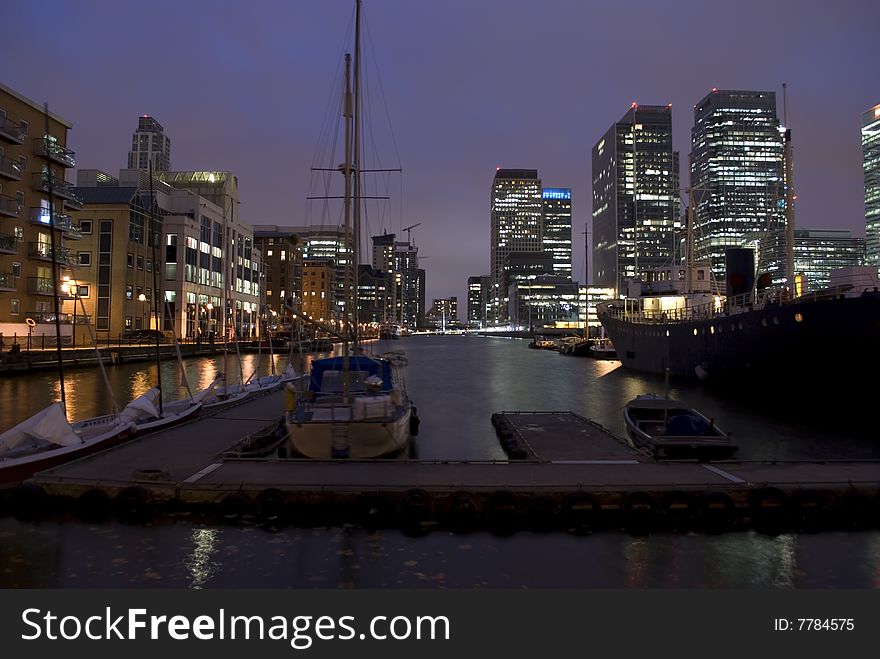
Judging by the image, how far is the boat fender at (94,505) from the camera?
13.5 m

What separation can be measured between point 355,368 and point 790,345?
90.0ft

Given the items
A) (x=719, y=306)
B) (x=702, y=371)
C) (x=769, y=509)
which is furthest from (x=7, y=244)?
(x=719, y=306)

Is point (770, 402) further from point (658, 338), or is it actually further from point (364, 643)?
point (364, 643)

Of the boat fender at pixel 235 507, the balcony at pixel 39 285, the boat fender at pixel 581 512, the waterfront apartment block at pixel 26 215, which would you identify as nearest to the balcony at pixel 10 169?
the waterfront apartment block at pixel 26 215

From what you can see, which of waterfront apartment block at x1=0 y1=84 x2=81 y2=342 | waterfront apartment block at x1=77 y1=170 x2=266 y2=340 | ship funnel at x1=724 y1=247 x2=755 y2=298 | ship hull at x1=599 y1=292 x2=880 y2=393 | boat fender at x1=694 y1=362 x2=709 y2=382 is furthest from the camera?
waterfront apartment block at x1=77 y1=170 x2=266 y2=340

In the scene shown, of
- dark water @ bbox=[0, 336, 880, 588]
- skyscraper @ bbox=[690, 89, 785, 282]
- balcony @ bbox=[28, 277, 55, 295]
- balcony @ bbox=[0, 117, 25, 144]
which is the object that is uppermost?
skyscraper @ bbox=[690, 89, 785, 282]

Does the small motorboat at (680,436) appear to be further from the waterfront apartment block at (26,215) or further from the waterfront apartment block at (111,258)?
the waterfront apartment block at (111,258)

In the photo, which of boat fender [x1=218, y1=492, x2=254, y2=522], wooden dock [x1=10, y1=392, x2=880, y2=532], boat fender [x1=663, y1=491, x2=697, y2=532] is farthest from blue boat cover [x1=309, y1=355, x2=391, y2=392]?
boat fender [x1=663, y1=491, x2=697, y2=532]

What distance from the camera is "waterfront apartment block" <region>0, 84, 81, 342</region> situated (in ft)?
175

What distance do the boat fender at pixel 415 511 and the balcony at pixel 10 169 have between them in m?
58.5

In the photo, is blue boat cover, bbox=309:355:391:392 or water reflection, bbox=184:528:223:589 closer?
water reflection, bbox=184:528:223:589

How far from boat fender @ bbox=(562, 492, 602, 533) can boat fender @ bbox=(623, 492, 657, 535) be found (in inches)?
25.2

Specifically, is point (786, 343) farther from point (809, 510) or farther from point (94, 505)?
point (94, 505)

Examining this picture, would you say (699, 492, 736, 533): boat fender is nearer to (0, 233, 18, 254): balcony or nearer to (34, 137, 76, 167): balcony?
(0, 233, 18, 254): balcony
